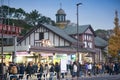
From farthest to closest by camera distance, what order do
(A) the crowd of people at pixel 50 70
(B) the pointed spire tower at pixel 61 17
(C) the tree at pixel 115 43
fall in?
(B) the pointed spire tower at pixel 61 17 < (C) the tree at pixel 115 43 < (A) the crowd of people at pixel 50 70

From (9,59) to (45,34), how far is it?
19441mm

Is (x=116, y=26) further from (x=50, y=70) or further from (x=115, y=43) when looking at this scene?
(x=50, y=70)

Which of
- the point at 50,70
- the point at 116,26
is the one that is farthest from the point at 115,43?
the point at 50,70

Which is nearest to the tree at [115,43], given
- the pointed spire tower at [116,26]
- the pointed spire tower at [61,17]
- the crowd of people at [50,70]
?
the pointed spire tower at [116,26]

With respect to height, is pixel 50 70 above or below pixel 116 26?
below

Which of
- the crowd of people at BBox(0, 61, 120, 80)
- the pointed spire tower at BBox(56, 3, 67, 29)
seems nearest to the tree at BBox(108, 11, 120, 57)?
the pointed spire tower at BBox(56, 3, 67, 29)

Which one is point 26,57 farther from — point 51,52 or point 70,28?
point 70,28

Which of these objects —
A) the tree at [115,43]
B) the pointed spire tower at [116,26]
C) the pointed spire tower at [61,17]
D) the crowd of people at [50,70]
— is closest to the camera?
the crowd of people at [50,70]

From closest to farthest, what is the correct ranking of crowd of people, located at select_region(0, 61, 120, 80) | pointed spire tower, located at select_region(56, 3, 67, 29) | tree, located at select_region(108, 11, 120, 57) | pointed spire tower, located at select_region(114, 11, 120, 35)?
crowd of people, located at select_region(0, 61, 120, 80)
tree, located at select_region(108, 11, 120, 57)
pointed spire tower, located at select_region(114, 11, 120, 35)
pointed spire tower, located at select_region(56, 3, 67, 29)

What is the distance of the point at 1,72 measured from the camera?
26.8 metres

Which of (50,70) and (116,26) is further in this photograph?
(116,26)

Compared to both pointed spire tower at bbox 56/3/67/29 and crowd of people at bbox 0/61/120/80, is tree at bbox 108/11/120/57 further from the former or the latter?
crowd of people at bbox 0/61/120/80

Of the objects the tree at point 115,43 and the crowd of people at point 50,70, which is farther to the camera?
the tree at point 115,43

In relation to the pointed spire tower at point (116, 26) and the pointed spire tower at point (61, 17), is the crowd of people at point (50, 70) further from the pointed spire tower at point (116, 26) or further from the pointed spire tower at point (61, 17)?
the pointed spire tower at point (61, 17)
